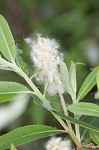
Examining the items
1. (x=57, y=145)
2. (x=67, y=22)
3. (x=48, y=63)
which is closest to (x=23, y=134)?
(x=57, y=145)

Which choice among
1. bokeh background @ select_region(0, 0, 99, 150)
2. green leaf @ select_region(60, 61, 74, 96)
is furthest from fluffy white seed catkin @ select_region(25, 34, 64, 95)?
bokeh background @ select_region(0, 0, 99, 150)

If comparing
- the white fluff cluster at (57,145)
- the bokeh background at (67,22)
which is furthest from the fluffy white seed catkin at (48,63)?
the bokeh background at (67,22)

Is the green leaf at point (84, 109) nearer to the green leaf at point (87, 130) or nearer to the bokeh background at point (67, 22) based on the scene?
the green leaf at point (87, 130)

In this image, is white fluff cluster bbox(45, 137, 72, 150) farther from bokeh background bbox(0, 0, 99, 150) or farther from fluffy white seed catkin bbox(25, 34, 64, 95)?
bokeh background bbox(0, 0, 99, 150)

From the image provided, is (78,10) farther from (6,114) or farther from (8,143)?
(8,143)

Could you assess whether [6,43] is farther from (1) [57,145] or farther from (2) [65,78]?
(1) [57,145]

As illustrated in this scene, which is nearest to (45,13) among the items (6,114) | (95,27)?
(95,27)
